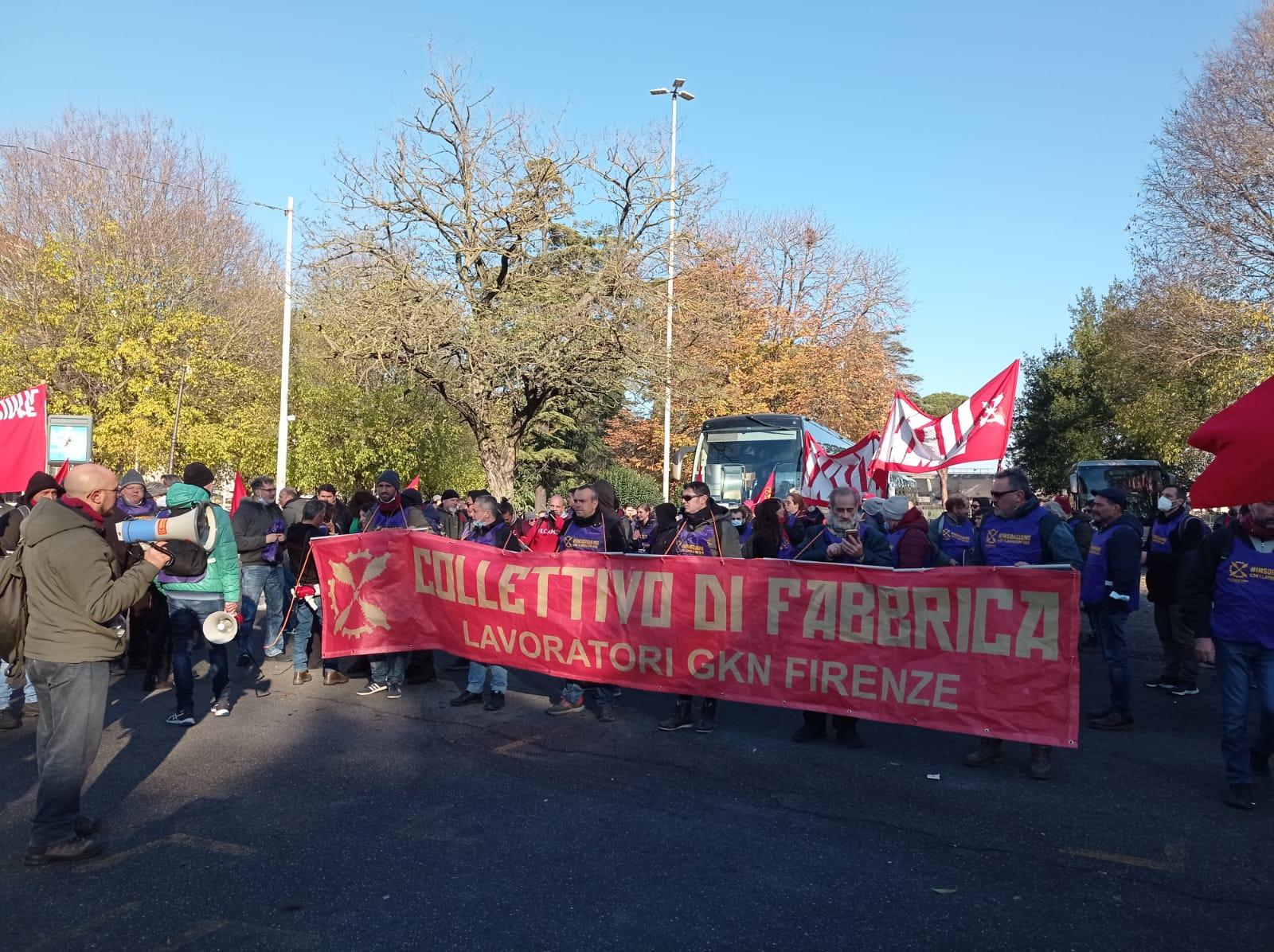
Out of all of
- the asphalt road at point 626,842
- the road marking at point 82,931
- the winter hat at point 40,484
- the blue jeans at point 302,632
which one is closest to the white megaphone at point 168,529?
the asphalt road at point 626,842

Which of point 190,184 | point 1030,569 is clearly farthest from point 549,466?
point 1030,569

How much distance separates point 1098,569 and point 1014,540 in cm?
146

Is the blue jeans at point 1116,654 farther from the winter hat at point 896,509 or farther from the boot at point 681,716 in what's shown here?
the boot at point 681,716

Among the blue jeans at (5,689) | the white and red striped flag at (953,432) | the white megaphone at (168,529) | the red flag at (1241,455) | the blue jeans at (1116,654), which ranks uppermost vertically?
the white and red striped flag at (953,432)

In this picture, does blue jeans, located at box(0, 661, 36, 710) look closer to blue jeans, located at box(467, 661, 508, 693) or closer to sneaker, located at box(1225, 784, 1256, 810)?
blue jeans, located at box(467, 661, 508, 693)

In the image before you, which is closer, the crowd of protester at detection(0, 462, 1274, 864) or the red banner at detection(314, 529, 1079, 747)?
the crowd of protester at detection(0, 462, 1274, 864)

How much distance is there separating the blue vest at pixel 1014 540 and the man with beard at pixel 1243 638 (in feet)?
3.96

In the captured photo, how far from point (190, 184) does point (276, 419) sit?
11.3m

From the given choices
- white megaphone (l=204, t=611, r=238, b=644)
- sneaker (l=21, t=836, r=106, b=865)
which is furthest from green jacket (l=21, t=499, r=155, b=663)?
white megaphone (l=204, t=611, r=238, b=644)

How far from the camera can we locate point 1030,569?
6.53m

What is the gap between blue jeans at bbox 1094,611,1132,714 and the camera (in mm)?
7934

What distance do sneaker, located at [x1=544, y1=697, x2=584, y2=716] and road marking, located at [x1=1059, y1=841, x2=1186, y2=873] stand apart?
425 centimetres

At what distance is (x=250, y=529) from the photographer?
398 inches

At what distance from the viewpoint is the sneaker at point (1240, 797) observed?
237 inches
